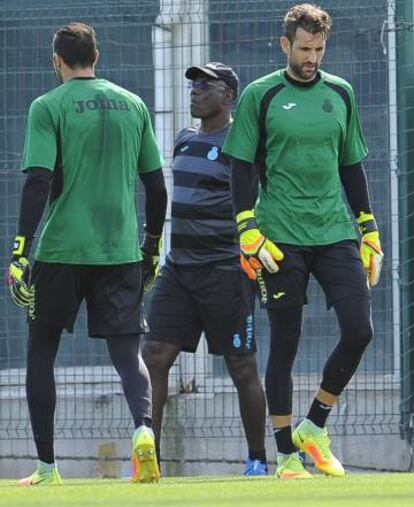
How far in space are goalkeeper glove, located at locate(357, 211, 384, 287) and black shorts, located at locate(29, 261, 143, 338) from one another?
109 cm

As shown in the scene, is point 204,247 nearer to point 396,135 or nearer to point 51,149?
point 51,149

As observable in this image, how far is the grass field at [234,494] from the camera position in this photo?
21.3ft

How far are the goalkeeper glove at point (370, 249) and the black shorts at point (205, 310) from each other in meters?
1.12

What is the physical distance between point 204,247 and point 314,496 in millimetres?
3019

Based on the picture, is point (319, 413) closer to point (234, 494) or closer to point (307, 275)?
point (307, 275)

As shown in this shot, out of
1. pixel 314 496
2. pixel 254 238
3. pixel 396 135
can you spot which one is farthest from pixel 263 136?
pixel 396 135

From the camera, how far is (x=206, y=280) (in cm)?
966

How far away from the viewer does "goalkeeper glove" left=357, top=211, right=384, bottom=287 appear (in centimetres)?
869

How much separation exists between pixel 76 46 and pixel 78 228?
818mm

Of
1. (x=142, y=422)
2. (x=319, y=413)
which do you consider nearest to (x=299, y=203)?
(x=319, y=413)

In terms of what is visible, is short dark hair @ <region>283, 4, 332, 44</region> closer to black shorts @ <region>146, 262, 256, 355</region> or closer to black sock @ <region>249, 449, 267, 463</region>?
black shorts @ <region>146, 262, 256, 355</region>

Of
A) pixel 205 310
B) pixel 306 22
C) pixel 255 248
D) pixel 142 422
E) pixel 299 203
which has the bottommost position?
pixel 142 422

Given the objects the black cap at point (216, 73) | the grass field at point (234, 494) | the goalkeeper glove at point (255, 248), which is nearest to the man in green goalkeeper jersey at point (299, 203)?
the goalkeeper glove at point (255, 248)

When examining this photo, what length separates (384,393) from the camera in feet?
38.1
